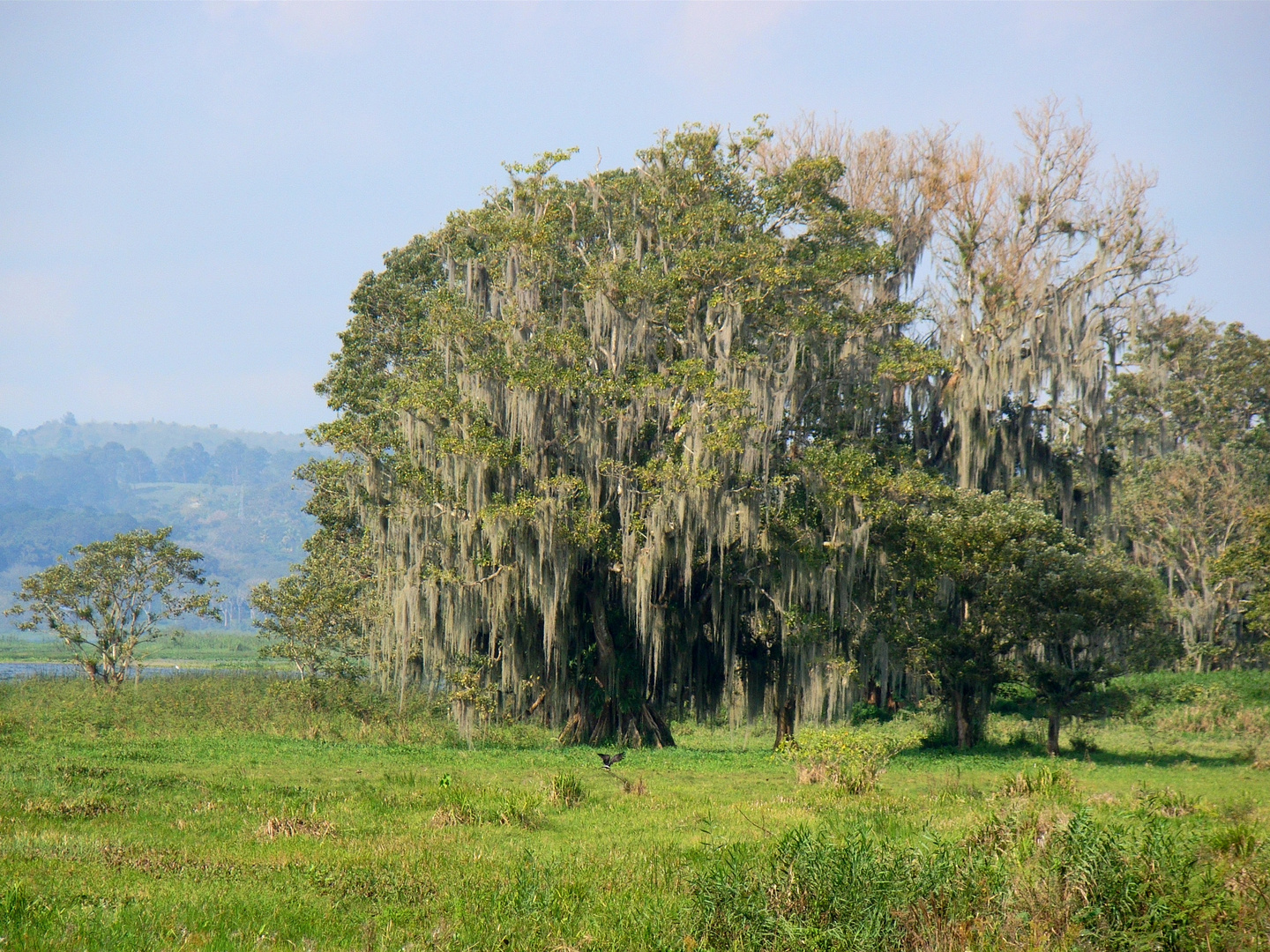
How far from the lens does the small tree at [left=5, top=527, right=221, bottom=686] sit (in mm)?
39344

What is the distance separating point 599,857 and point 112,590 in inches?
1374

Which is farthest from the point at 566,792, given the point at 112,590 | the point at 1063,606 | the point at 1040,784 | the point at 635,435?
the point at 112,590

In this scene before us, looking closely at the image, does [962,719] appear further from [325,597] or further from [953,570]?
[325,597]

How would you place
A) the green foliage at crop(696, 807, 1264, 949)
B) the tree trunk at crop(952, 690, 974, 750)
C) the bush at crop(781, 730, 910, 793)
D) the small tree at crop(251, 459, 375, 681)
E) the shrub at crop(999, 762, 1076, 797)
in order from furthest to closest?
the small tree at crop(251, 459, 375, 681) → the tree trunk at crop(952, 690, 974, 750) → the bush at crop(781, 730, 910, 793) → the shrub at crop(999, 762, 1076, 797) → the green foliage at crop(696, 807, 1264, 949)

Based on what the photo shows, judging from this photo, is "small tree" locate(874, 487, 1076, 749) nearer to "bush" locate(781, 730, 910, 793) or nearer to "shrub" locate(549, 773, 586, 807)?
"bush" locate(781, 730, 910, 793)

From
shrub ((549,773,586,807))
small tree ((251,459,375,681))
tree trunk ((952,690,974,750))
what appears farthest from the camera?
small tree ((251,459,375,681))

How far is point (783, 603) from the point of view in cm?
2394

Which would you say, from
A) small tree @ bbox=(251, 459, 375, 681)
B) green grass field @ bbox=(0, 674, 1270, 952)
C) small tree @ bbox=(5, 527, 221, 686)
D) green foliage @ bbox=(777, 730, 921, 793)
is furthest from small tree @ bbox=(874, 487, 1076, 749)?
small tree @ bbox=(5, 527, 221, 686)

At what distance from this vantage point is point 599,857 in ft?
36.4

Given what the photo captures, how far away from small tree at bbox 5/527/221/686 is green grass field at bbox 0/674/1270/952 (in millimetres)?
20919

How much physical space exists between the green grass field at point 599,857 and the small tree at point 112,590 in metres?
20.9

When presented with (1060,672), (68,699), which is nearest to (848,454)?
(1060,672)

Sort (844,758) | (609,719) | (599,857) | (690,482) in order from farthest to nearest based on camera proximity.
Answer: (609,719) < (690,482) < (844,758) < (599,857)

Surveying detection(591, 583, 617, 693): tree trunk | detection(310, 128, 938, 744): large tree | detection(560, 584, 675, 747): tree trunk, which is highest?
detection(310, 128, 938, 744): large tree
